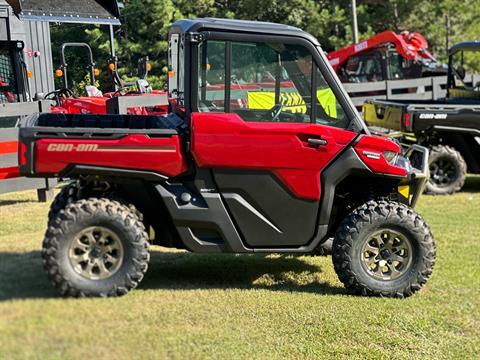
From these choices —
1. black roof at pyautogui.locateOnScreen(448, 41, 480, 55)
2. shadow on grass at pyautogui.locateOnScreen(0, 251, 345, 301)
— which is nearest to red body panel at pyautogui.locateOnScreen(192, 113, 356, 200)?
shadow on grass at pyautogui.locateOnScreen(0, 251, 345, 301)

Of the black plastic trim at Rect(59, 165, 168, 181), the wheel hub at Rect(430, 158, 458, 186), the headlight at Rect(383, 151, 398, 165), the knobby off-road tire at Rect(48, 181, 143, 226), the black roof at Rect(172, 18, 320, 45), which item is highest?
the black roof at Rect(172, 18, 320, 45)

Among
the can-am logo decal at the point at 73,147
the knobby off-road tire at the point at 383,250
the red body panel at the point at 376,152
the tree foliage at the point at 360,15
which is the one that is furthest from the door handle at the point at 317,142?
the tree foliage at the point at 360,15

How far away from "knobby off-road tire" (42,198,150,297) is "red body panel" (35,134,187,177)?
0.22 metres

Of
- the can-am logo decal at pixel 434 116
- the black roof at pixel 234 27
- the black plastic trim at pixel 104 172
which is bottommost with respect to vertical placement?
the can-am logo decal at pixel 434 116

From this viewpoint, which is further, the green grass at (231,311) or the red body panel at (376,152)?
the red body panel at (376,152)

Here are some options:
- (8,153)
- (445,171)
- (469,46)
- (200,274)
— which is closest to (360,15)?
(469,46)

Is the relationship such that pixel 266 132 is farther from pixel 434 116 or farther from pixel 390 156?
pixel 434 116

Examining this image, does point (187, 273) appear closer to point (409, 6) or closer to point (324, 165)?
point (324, 165)

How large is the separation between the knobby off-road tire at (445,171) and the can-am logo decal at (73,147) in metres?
6.61

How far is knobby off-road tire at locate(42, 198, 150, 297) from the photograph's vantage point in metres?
1.72

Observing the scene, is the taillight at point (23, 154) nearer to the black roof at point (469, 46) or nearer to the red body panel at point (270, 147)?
the red body panel at point (270, 147)

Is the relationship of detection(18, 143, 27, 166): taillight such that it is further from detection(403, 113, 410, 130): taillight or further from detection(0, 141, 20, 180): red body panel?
detection(403, 113, 410, 130): taillight

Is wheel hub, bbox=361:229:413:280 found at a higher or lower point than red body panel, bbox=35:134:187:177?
lower

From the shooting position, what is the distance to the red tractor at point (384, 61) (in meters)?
15.6
